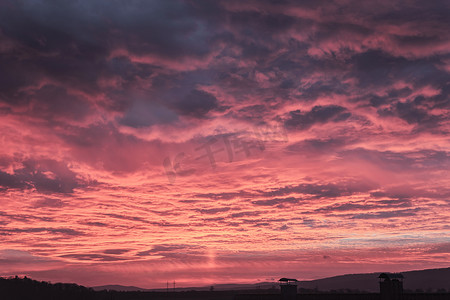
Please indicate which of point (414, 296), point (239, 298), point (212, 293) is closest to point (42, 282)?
point (212, 293)

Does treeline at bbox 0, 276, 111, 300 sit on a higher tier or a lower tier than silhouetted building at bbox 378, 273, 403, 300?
lower

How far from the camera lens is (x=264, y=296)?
67312mm

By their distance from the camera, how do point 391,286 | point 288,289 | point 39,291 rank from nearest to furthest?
1. point 391,286
2. point 288,289
3. point 39,291

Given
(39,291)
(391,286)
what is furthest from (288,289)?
(39,291)

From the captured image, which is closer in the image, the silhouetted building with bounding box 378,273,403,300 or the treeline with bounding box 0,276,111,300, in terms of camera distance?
the silhouetted building with bounding box 378,273,403,300

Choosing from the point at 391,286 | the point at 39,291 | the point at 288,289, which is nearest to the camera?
the point at 391,286

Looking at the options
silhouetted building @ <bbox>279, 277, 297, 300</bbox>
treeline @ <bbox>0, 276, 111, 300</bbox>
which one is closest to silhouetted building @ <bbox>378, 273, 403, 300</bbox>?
silhouetted building @ <bbox>279, 277, 297, 300</bbox>

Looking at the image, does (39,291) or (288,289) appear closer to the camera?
(288,289)

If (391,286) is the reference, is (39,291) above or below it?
below

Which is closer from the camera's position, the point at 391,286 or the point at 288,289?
the point at 391,286

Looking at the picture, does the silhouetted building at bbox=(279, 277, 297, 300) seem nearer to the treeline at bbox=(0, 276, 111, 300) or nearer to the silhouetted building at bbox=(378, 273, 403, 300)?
the silhouetted building at bbox=(378, 273, 403, 300)

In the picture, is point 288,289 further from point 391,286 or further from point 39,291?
point 39,291

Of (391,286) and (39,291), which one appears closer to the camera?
(391,286)

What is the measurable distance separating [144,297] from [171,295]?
708 centimetres
